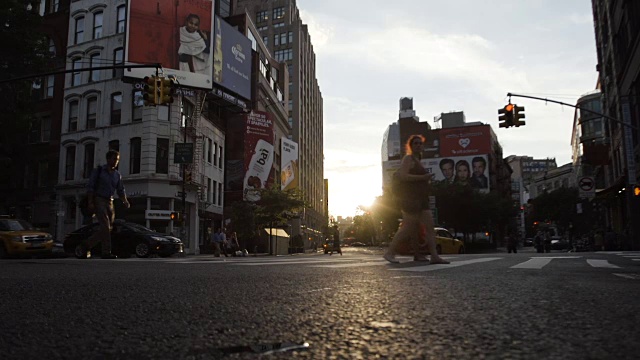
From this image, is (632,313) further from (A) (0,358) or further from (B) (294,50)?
(B) (294,50)

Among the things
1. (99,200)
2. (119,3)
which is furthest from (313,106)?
(99,200)

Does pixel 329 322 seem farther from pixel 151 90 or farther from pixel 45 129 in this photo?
pixel 45 129

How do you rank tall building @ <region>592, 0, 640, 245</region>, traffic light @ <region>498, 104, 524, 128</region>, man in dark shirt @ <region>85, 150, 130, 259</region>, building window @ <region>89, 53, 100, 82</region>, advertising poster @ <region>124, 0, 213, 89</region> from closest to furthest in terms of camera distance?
man in dark shirt @ <region>85, 150, 130, 259</region>, traffic light @ <region>498, 104, 524, 128</region>, tall building @ <region>592, 0, 640, 245</region>, advertising poster @ <region>124, 0, 213, 89</region>, building window @ <region>89, 53, 100, 82</region>

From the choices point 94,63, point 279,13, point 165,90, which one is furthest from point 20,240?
point 279,13

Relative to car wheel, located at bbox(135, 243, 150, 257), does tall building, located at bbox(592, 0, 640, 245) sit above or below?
above

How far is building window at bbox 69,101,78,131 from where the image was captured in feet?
123

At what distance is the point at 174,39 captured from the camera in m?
36.4

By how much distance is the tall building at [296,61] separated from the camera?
84.0 m

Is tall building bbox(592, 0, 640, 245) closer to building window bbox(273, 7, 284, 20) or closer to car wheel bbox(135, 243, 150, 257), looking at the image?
car wheel bbox(135, 243, 150, 257)

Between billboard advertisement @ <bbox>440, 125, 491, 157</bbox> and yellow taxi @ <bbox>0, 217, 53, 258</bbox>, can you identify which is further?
billboard advertisement @ <bbox>440, 125, 491, 157</bbox>

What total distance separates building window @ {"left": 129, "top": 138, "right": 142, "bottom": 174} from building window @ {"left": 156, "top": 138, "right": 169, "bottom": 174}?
51.5 inches

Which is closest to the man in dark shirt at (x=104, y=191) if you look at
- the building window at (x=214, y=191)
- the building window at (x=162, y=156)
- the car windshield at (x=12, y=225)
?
the car windshield at (x=12, y=225)

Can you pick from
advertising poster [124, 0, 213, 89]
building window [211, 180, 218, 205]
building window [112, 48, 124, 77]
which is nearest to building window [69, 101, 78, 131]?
building window [112, 48, 124, 77]

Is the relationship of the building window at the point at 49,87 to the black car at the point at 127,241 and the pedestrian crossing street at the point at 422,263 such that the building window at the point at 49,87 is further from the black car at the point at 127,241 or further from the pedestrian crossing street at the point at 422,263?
the pedestrian crossing street at the point at 422,263
